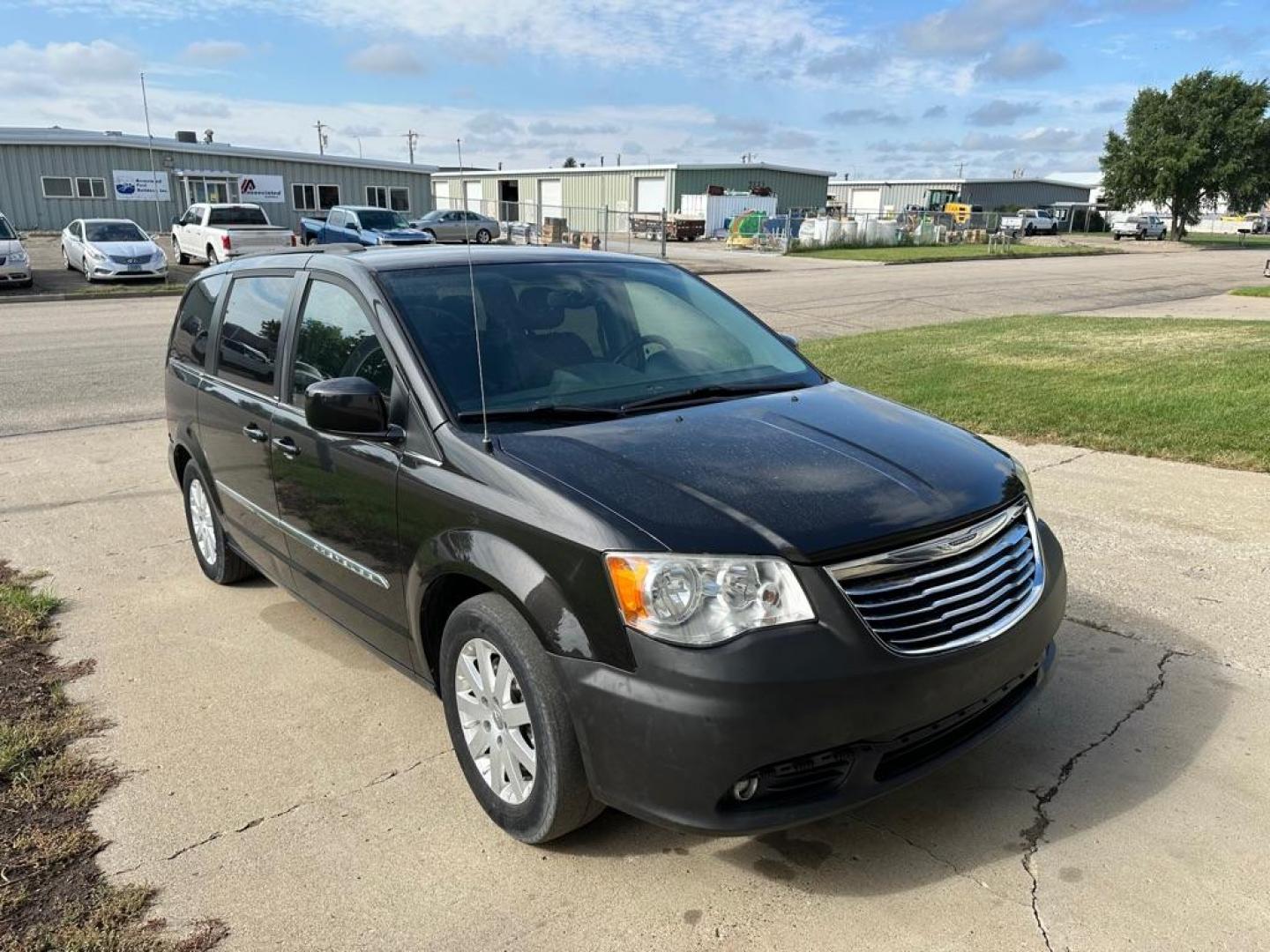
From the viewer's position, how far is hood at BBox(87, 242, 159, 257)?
23359mm

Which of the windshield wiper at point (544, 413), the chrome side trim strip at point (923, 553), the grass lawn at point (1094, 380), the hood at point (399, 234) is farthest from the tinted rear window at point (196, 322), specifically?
the hood at point (399, 234)

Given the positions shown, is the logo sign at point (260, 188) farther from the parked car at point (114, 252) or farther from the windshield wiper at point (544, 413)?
the windshield wiper at point (544, 413)

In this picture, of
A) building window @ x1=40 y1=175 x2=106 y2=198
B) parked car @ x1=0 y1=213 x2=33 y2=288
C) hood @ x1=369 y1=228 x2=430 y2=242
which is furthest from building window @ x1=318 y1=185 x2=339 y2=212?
parked car @ x1=0 y1=213 x2=33 y2=288

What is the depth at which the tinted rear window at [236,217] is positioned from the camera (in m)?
26.5

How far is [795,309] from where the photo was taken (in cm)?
1939

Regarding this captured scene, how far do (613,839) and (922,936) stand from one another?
952 mm

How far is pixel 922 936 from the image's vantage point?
2.52 meters

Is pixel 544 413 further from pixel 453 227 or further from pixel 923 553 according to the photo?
pixel 453 227

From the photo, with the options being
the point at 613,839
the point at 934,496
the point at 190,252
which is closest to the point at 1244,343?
the point at 934,496

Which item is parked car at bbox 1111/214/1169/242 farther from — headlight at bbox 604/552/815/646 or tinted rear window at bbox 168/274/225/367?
headlight at bbox 604/552/815/646

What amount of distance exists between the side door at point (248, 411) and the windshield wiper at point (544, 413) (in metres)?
1.31

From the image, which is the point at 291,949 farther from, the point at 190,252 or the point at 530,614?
the point at 190,252

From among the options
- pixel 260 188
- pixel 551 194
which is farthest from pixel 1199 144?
pixel 260 188

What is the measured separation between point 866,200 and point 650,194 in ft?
102
